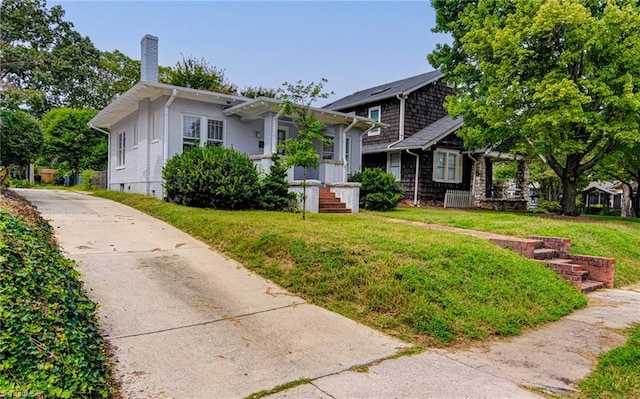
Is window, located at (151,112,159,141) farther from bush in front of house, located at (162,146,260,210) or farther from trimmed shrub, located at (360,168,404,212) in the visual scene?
trimmed shrub, located at (360,168,404,212)

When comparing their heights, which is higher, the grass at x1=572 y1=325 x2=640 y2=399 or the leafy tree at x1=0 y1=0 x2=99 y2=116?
the leafy tree at x1=0 y1=0 x2=99 y2=116

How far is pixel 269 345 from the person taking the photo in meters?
3.74

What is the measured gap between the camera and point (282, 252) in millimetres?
6242

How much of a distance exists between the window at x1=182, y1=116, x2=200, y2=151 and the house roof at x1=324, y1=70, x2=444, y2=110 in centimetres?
1025

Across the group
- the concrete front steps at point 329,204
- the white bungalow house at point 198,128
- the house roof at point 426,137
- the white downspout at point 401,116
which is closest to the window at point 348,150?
the white bungalow house at point 198,128

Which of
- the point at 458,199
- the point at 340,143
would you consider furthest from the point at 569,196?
the point at 340,143

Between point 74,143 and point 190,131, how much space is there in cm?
1786

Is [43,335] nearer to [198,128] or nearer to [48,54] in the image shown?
[198,128]

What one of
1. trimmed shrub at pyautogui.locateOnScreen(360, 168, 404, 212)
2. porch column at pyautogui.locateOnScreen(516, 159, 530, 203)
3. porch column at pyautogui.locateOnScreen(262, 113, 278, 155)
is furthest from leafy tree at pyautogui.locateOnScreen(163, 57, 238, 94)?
porch column at pyautogui.locateOnScreen(516, 159, 530, 203)

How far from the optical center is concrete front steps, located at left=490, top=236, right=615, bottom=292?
667cm

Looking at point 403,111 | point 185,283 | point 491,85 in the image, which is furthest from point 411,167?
point 185,283

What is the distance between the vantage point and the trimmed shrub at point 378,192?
14430mm

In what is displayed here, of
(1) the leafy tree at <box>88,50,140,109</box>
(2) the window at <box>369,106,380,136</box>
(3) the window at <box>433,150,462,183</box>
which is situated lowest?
(3) the window at <box>433,150,462,183</box>

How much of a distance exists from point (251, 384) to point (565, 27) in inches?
578
